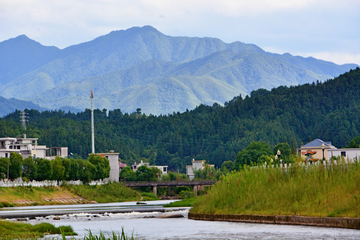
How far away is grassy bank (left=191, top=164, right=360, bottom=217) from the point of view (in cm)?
3922

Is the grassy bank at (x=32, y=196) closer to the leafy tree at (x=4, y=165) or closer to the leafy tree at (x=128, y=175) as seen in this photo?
the leafy tree at (x=4, y=165)

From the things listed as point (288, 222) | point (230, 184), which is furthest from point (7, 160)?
point (288, 222)

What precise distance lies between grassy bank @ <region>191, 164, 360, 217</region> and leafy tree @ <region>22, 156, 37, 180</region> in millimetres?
67342

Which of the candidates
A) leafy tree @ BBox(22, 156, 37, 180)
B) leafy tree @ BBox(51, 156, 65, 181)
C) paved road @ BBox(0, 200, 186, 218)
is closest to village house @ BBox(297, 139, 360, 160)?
paved road @ BBox(0, 200, 186, 218)

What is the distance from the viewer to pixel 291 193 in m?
42.8

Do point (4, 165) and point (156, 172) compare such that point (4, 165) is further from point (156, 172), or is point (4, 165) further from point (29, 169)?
point (156, 172)

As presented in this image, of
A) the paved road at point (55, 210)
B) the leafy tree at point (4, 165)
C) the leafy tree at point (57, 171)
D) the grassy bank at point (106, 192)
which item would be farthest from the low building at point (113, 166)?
the paved road at point (55, 210)

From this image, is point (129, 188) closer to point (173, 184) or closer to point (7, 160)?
point (173, 184)

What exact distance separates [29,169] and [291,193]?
7974 centimetres

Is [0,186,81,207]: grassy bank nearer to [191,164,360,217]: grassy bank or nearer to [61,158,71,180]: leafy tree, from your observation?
[61,158,71,180]: leafy tree

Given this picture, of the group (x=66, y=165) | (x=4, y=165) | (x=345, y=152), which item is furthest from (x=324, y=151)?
(x=4, y=165)

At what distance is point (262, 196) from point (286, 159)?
66.0 meters

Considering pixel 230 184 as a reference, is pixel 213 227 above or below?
below

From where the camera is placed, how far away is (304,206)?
134ft
